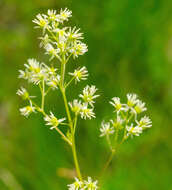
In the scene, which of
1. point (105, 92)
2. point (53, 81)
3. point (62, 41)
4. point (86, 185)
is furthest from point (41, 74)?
point (105, 92)

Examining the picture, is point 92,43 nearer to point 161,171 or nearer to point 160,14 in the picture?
point 160,14

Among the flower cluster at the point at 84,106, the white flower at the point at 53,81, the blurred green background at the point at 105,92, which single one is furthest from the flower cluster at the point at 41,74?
the blurred green background at the point at 105,92

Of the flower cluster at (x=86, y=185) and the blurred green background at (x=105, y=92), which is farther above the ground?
the blurred green background at (x=105, y=92)

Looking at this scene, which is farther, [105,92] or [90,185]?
[105,92]

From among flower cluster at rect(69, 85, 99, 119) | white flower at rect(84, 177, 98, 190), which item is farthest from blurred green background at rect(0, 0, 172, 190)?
flower cluster at rect(69, 85, 99, 119)

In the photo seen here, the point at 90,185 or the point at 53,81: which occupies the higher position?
the point at 53,81

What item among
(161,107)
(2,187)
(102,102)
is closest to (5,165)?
(2,187)

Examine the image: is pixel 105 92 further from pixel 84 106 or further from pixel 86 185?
pixel 86 185

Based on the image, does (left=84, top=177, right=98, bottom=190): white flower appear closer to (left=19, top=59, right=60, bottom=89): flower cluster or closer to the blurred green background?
(left=19, top=59, right=60, bottom=89): flower cluster

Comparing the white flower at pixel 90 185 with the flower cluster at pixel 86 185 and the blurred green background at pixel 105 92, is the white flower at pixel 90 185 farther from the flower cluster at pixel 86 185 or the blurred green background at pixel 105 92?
the blurred green background at pixel 105 92
